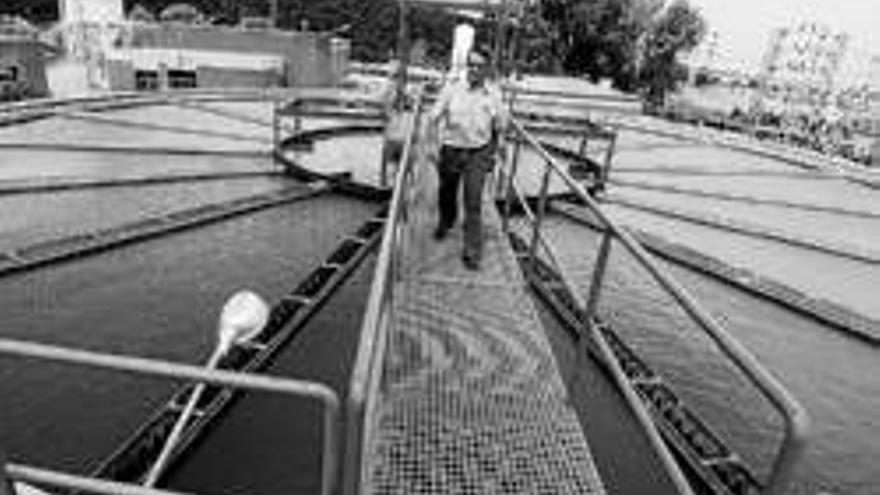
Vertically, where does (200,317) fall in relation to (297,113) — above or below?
below

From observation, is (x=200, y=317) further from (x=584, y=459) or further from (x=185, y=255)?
(x=584, y=459)

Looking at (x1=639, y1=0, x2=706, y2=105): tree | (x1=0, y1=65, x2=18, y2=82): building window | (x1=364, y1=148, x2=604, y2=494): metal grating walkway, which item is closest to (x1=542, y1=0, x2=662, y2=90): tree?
(x1=639, y1=0, x2=706, y2=105): tree

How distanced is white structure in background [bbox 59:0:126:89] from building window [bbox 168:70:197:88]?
657cm

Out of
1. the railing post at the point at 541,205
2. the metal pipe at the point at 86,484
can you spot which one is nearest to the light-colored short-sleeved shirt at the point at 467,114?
the railing post at the point at 541,205

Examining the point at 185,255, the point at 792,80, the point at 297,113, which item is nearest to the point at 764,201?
the point at 297,113

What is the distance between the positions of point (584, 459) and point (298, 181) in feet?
22.0

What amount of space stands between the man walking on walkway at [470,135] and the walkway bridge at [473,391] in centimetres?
36

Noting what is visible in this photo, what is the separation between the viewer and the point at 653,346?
5941 mm

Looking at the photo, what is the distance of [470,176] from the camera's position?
6.00 metres

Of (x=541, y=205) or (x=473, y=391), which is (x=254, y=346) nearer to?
(x=473, y=391)

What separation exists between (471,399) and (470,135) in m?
2.38

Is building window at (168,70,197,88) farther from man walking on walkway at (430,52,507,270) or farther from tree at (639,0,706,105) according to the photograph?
tree at (639,0,706,105)

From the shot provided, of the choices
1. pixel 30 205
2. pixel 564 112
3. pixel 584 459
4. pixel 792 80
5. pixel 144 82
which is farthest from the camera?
pixel 792 80

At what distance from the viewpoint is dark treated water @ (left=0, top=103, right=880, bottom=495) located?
425 centimetres
